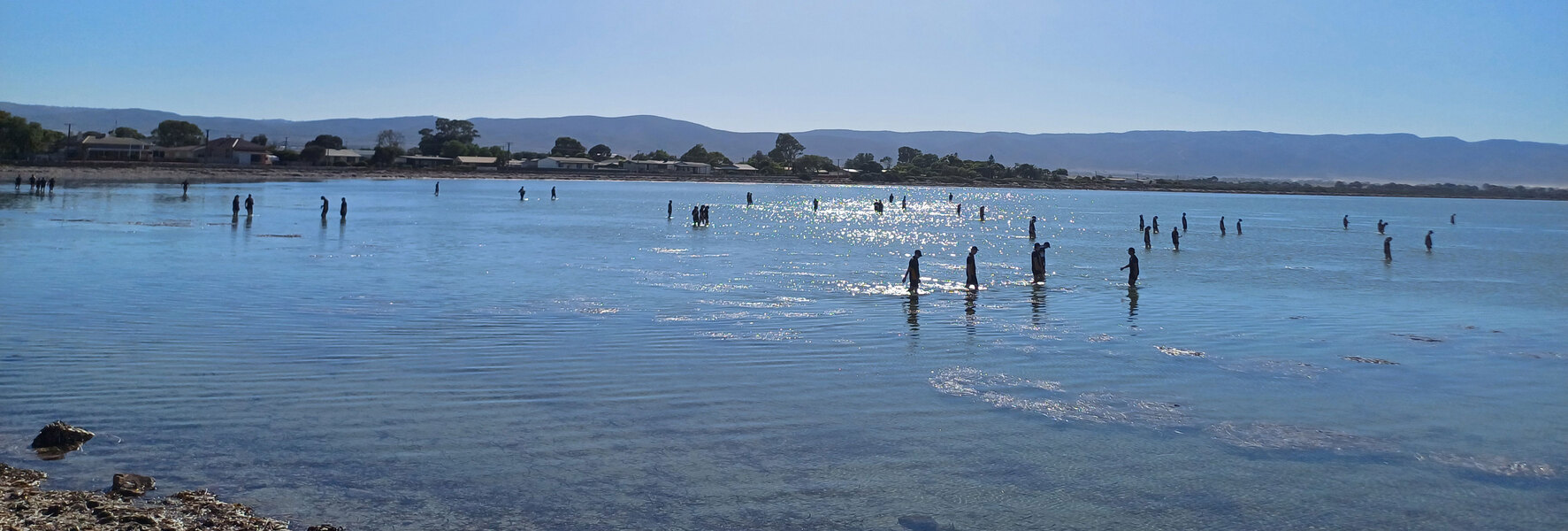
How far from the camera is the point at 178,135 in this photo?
153 meters

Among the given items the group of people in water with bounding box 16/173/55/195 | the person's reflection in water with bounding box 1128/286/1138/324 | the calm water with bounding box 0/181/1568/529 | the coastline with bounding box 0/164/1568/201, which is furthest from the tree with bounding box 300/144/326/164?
the person's reflection in water with bounding box 1128/286/1138/324

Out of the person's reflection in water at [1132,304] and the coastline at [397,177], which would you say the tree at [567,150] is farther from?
the person's reflection in water at [1132,304]

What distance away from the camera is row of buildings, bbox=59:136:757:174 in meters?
113

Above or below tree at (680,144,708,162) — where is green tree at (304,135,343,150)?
below

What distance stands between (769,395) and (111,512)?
6.72m

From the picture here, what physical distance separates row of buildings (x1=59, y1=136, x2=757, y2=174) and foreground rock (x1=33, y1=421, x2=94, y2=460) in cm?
11408

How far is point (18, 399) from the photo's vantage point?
1085 centimetres

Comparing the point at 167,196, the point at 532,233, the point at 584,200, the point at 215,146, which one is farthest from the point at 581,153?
the point at 532,233

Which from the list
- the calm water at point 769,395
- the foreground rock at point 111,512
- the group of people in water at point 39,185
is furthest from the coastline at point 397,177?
the foreground rock at point 111,512

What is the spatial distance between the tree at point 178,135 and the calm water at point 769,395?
13995cm

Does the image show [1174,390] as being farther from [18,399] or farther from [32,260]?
[32,260]

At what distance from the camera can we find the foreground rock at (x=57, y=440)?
356 inches

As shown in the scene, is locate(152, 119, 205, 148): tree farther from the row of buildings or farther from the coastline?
the coastline

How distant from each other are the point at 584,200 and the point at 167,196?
1174 inches
